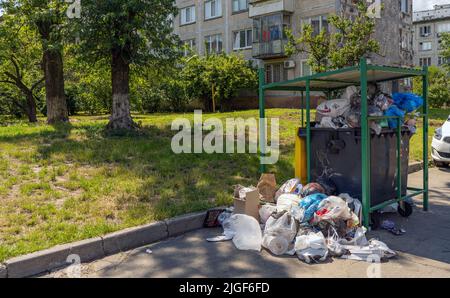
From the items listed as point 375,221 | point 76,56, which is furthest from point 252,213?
point 76,56

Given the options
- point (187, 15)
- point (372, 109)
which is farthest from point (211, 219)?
point (187, 15)

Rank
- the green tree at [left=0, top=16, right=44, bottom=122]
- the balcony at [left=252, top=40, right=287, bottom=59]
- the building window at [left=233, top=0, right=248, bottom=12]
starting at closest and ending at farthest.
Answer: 1. the green tree at [left=0, top=16, right=44, bottom=122]
2. the balcony at [left=252, top=40, right=287, bottom=59]
3. the building window at [left=233, top=0, right=248, bottom=12]

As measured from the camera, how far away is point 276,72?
29109mm

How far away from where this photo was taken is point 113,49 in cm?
1038

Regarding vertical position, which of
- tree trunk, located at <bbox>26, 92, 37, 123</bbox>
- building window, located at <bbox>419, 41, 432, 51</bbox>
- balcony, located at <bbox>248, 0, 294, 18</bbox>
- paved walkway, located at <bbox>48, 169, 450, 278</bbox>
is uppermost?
building window, located at <bbox>419, 41, 432, 51</bbox>

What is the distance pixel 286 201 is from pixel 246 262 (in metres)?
1.33

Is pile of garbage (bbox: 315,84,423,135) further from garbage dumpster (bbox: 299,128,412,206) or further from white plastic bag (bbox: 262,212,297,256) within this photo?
white plastic bag (bbox: 262,212,297,256)

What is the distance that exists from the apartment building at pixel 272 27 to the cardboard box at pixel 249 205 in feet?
65.1

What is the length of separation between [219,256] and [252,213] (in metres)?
1.05

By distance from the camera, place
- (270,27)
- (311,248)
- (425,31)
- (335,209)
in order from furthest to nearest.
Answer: (425,31)
(270,27)
(335,209)
(311,248)

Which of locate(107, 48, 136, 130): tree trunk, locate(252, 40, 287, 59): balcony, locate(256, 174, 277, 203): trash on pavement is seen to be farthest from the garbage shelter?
locate(252, 40, 287, 59): balcony

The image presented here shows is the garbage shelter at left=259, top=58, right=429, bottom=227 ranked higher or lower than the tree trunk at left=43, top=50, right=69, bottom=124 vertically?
lower

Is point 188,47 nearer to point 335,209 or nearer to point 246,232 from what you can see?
point 246,232

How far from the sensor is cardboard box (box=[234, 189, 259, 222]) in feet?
17.1
